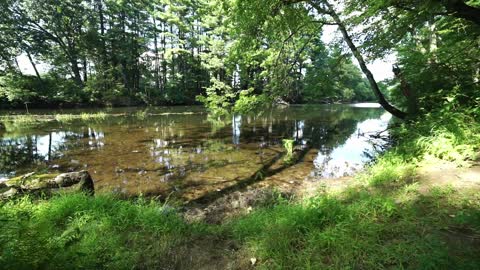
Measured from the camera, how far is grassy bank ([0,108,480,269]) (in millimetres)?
2207

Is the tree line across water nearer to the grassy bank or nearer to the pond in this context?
the pond

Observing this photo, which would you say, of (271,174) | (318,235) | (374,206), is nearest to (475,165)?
(374,206)

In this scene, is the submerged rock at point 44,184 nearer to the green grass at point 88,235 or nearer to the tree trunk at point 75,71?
the green grass at point 88,235

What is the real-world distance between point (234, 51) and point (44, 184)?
5.27m

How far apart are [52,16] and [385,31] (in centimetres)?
3443

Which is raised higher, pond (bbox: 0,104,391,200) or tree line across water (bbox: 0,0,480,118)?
tree line across water (bbox: 0,0,480,118)

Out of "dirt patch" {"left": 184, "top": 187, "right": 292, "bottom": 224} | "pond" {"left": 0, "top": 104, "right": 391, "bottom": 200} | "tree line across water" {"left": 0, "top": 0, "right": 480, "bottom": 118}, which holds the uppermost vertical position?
"tree line across water" {"left": 0, "top": 0, "right": 480, "bottom": 118}

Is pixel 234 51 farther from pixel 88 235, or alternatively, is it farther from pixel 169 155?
pixel 88 235

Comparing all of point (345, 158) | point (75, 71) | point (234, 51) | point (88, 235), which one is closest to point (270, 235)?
point (88, 235)

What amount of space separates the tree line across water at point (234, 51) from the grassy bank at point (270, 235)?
2855 mm

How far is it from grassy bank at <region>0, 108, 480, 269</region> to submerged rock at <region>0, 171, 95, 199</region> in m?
0.69

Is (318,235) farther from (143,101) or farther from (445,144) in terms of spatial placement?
(143,101)

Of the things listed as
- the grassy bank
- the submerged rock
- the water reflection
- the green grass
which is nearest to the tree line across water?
the water reflection

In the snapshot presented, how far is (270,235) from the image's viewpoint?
2.72 m
